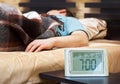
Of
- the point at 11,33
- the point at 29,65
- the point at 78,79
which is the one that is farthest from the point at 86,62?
the point at 11,33

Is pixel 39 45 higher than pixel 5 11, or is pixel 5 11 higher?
pixel 5 11

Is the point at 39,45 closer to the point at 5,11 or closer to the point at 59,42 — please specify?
the point at 59,42

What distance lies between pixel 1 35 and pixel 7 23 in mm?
61

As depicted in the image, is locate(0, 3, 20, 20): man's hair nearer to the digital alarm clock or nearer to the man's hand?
the man's hand

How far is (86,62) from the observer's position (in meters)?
1.15

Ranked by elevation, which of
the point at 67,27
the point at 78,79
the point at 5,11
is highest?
the point at 5,11

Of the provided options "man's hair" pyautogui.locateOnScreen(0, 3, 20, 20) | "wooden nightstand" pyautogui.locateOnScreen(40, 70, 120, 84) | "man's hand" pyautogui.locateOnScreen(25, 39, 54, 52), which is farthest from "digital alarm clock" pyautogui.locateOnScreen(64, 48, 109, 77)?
"man's hair" pyautogui.locateOnScreen(0, 3, 20, 20)

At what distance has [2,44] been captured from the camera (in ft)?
4.28

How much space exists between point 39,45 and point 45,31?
0.21m

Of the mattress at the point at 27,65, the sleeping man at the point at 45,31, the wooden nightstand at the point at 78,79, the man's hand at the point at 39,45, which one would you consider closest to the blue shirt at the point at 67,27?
the sleeping man at the point at 45,31

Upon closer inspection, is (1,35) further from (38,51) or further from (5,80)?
(5,80)

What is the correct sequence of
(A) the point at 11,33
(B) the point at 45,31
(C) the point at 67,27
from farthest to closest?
(C) the point at 67,27, (B) the point at 45,31, (A) the point at 11,33

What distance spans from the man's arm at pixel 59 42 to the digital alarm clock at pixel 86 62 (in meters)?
0.24

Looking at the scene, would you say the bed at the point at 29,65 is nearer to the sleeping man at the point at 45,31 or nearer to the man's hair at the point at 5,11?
the sleeping man at the point at 45,31
